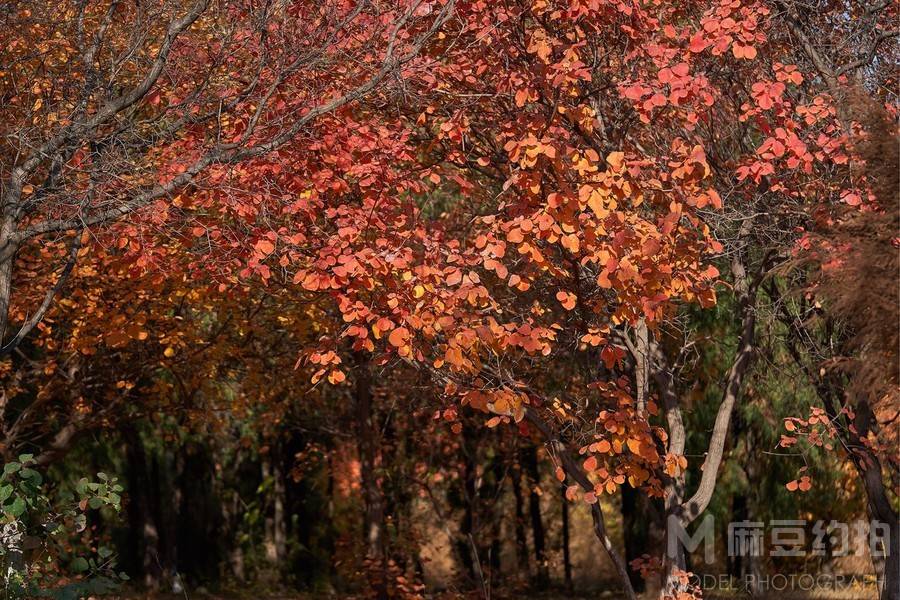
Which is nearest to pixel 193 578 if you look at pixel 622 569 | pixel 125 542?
pixel 125 542

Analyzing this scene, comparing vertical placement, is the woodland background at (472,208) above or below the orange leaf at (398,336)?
above

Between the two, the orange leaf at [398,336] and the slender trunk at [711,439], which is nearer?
the orange leaf at [398,336]

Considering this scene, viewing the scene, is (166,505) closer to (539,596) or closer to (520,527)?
(539,596)

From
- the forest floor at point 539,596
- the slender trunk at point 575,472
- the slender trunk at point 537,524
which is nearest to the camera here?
the slender trunk at point 575,472

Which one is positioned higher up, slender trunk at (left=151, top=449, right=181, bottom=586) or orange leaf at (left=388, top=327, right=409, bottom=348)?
orange leaf at (left=388, top=327, right=409, bottom=348)

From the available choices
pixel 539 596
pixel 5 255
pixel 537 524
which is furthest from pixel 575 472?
pixel 537 524

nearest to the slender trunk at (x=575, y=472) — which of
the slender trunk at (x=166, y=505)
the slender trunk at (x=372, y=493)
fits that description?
the slender trunk at (x=372, y=493)

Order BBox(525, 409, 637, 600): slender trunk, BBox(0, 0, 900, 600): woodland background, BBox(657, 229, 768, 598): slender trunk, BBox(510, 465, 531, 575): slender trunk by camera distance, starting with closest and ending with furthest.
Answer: BBox(0, 0, 900, 600): woodland background
BBox(525, 409, 637, 600): slender trunk
BBox(657, 229, 768, 598): slender trunk
BBox(510, 465, 531, 575): slender trunk

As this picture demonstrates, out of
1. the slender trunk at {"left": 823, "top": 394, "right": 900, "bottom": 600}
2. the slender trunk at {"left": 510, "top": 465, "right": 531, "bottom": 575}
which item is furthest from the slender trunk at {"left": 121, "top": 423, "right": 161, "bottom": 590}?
the slender trunk at {"left": 823, "top": 394, "right": 900, "bottom": 600}

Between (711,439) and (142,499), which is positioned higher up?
(711,439)

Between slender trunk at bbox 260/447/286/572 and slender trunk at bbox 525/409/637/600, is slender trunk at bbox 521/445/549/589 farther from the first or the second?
slender trunk at bbox 525/409/637/600

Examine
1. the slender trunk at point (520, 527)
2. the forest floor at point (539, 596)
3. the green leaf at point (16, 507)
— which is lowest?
the forest floor at point (539, 596)

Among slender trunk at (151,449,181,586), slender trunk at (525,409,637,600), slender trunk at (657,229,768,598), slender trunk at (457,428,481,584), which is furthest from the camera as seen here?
slender trunk at (457,428,481,584)

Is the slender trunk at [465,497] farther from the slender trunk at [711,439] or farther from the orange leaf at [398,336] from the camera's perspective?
the orange leaf at [398,336]
